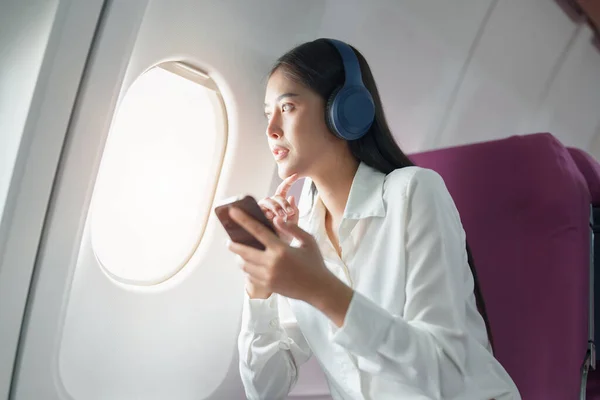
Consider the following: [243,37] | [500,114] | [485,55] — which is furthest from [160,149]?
[500,114]

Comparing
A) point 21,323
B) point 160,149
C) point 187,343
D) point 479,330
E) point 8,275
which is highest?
point 160,149

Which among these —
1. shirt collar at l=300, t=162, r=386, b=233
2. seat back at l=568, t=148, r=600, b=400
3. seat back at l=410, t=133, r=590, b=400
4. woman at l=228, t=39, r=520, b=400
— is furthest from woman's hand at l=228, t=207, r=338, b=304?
seat back at l=568, t=148, r=600, b=400

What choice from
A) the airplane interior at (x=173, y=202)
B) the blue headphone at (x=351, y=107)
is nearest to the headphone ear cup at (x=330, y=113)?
the blue headphone at (x=351, y=107)

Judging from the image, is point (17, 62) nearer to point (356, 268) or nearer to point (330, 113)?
point (330, 113)

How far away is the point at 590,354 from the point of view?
1.33m

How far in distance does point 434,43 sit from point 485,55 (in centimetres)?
46

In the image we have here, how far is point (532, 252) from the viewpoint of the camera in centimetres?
143

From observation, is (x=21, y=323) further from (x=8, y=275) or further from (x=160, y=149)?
(x=160, y=149)

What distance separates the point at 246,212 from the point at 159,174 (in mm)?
820

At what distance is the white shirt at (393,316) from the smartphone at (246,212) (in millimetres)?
200

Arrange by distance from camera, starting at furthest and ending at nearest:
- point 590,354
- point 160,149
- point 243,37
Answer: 1. point 160,149
2. point 243,37
3. point 590,354

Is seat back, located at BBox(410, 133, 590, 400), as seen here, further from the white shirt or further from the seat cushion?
the white shirt

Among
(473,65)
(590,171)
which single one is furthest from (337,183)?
(473,65)

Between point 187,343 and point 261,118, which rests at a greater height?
point 261,118
